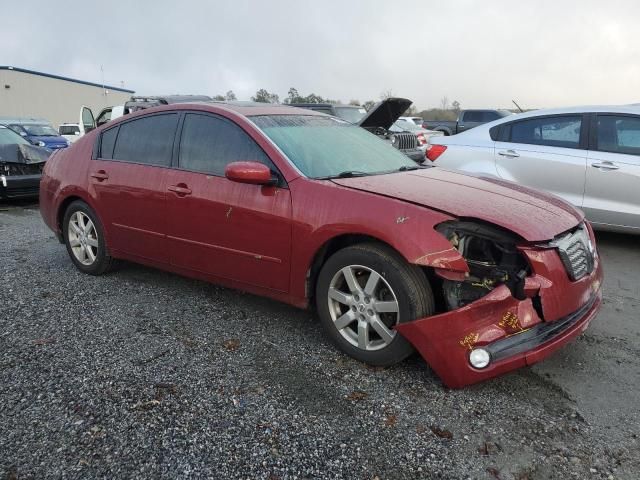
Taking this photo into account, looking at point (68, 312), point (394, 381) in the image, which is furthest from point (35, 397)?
point (394, 381)

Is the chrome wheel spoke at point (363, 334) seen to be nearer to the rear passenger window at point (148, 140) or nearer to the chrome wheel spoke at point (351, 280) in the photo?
the chrome wheel spoke at point (351, 280)

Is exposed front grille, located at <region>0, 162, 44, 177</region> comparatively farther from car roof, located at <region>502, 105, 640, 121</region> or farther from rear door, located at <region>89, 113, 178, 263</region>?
car roof, located at <region>502, 105, 640, 121</region>

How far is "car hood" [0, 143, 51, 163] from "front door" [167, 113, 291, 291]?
6578 mm

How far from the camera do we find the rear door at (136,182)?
4117mm

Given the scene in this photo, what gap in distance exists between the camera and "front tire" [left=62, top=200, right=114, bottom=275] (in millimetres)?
4691

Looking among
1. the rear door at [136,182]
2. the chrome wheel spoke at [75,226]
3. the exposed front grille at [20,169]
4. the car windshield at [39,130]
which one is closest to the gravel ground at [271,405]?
the rear door at [136,182]

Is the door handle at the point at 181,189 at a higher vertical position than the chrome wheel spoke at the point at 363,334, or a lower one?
higher

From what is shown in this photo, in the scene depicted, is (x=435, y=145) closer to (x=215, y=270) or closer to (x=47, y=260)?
(x=215, y=270)

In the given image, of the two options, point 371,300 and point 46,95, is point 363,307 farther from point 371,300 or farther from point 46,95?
point 46,95

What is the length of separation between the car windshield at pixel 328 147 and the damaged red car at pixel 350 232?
2 cm

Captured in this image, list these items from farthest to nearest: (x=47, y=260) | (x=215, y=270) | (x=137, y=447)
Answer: (x=47, y=260)
(x=215, y=270)
(x=137, y=447)

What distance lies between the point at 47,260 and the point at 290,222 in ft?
11.2

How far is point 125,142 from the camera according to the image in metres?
4.51

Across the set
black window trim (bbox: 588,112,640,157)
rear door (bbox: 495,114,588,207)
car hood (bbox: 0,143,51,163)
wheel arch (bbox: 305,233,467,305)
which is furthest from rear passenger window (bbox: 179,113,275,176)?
car hood (bbox: 0,143,51,163)
